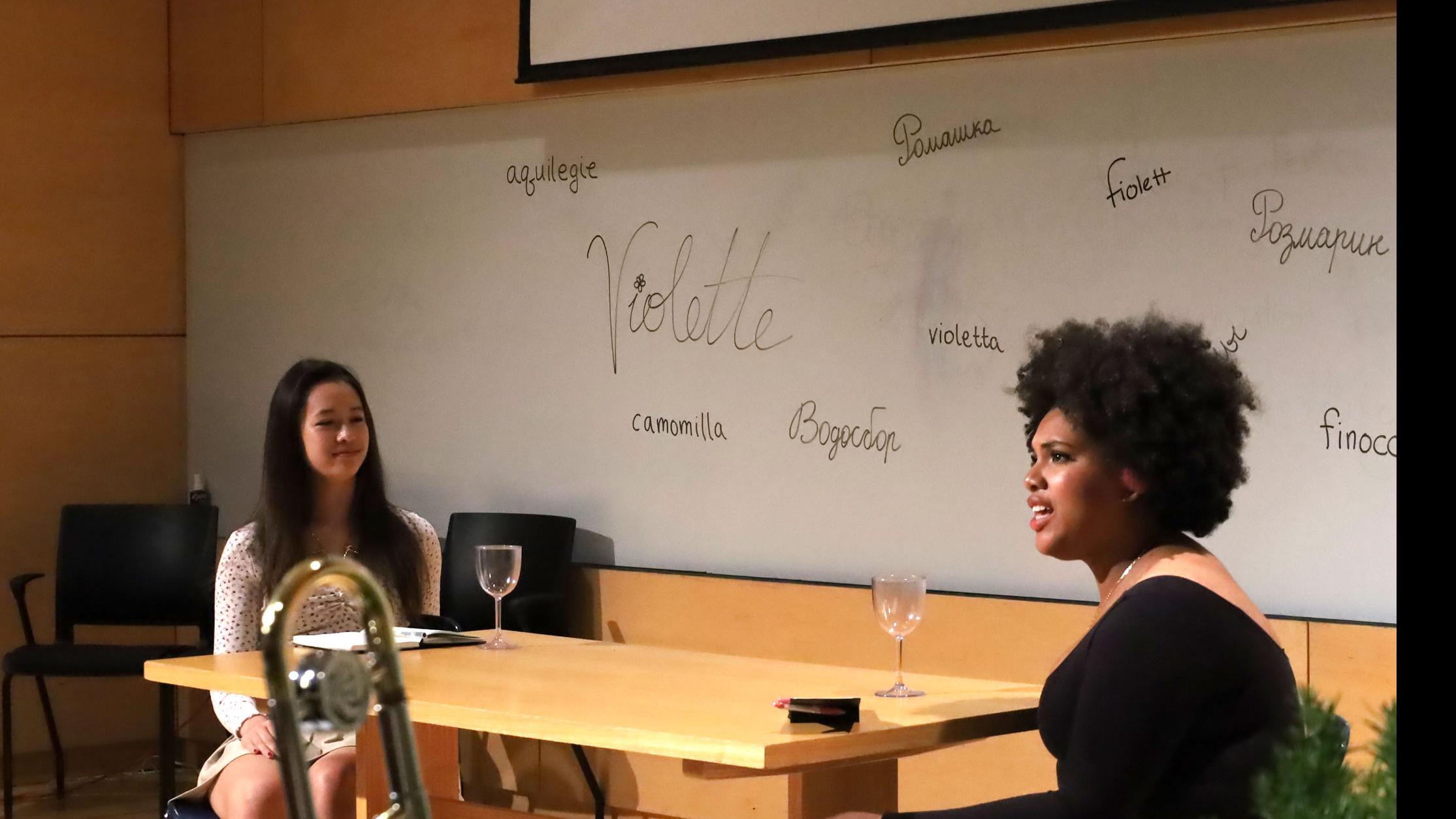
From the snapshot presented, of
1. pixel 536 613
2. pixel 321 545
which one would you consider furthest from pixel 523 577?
pixel 321 545

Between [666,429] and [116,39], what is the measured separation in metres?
2.59

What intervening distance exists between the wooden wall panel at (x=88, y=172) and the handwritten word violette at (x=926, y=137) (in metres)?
2.91

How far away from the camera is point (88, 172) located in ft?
18.9

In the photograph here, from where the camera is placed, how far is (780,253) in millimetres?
4551

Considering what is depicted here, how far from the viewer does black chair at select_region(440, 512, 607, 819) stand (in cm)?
468

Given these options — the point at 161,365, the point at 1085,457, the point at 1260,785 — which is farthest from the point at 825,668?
the point at 161,365

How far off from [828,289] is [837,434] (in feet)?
1.26

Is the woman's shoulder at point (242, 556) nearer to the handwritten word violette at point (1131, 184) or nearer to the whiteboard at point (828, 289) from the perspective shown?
the whiteboard at point (828, 289)

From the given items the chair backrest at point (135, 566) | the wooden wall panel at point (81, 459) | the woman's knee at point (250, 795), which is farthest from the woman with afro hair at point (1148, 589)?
the wooden wall panel at point (81, 459)

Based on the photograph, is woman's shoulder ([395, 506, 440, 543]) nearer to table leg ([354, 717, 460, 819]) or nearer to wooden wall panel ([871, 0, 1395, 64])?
table leg ([354, 717, 460, 819])

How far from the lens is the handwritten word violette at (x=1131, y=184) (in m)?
3.95

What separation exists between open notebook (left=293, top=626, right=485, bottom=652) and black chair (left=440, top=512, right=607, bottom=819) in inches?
53.7

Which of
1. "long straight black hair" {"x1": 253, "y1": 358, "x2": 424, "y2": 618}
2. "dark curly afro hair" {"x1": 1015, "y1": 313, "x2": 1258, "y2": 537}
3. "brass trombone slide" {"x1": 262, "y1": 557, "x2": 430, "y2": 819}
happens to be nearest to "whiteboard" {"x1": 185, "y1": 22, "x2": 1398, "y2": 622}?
"long straight black hair" {"x1": 253, "y1": 358, "x2": 424, "y2": 618}
